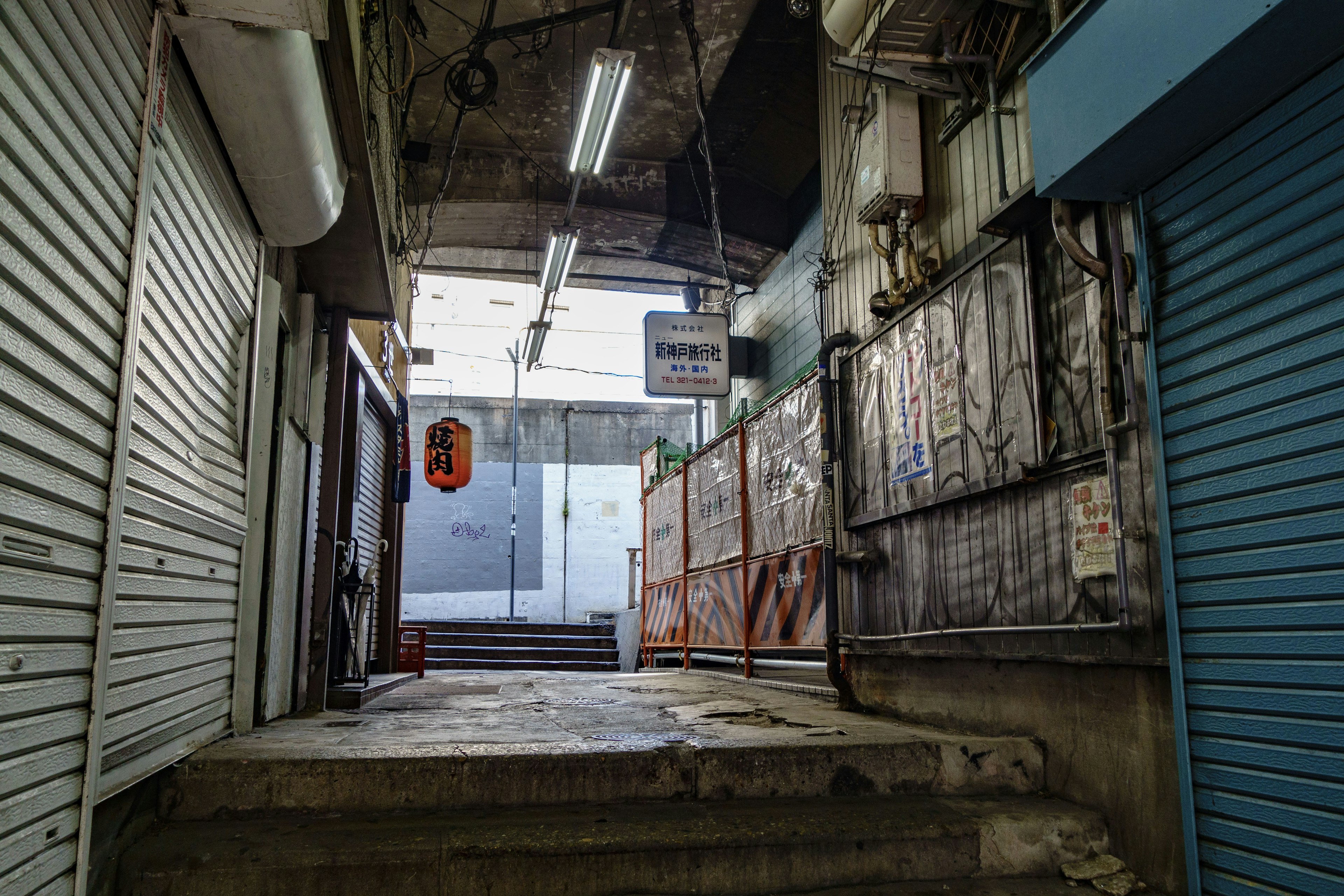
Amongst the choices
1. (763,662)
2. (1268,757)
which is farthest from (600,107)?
(1268,757)

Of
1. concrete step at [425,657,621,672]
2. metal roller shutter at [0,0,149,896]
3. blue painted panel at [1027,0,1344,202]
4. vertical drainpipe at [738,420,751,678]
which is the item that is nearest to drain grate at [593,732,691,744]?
metal roller shutter at [0,0,149,896]

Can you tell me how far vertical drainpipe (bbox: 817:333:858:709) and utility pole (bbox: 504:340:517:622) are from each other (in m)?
11.9

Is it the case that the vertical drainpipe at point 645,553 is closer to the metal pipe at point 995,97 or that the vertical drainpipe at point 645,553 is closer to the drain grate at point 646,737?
the drain grate at point 646,737

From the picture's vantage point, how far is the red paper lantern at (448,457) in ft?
36.3

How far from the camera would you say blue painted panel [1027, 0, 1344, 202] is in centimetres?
233

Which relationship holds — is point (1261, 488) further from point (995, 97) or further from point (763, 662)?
point (763, 662)

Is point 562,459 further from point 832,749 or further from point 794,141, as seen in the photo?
point 832,749

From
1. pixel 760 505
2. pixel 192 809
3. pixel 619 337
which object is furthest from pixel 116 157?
pixel 619 337

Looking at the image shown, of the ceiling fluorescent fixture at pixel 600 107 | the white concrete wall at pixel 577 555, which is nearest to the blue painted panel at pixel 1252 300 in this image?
the ceiling fluorescent fixture at pixel 600 107

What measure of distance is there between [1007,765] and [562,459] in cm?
1469

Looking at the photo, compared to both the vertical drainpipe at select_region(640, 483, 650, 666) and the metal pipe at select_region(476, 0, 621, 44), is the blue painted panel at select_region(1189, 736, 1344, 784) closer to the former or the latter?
the metal pipe at select_region(476, 0, 621, 44)

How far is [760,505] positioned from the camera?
7.41 m

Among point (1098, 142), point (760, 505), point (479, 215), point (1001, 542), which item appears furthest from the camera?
point (479, 215)

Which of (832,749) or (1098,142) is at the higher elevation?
(1098,142)
